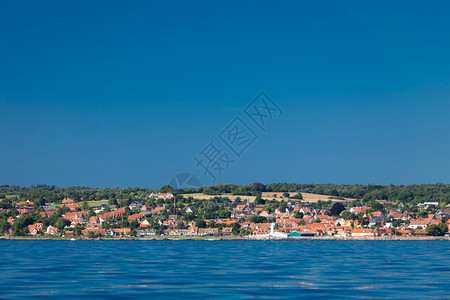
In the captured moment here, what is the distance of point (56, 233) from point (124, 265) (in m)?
77.9

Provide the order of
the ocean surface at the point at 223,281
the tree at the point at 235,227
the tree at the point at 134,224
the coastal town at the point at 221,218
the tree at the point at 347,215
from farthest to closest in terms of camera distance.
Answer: the tree at the point at 347,215 → the tree at the point at 134,224 → the tree at the point at 235,227 → the coastal town at the point at 221,218 → the ocean surface at the point at 223,281

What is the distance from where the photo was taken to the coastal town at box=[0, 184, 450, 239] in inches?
4456

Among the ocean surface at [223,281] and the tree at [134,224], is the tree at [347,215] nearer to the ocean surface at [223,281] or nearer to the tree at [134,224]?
the tree at [134,224]

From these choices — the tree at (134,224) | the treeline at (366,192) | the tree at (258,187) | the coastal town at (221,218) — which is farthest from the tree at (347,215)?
the tree at (258,187)

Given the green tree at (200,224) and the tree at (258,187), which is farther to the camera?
the tree at (258,187)

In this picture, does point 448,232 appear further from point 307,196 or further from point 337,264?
point 337,264

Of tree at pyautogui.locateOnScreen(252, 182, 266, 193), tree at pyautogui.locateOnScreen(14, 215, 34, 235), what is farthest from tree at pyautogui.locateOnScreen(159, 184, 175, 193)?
tree at pyautogui.locateOnScreen(14, 215, 34, 235)

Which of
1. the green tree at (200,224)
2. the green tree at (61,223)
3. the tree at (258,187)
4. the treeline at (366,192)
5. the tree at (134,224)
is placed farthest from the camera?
the tree at (258,187)

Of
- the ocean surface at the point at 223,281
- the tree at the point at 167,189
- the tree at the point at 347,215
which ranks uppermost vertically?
the tree at the point at 167,189

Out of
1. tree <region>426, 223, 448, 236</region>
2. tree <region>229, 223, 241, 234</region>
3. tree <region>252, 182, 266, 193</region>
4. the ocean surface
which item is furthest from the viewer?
tree <region>252, 182, 266, 193</region>

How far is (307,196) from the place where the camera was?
17500 centimetres

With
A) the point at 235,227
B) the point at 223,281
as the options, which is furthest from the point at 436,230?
the point at 223,281

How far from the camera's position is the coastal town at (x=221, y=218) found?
11319 centimetres

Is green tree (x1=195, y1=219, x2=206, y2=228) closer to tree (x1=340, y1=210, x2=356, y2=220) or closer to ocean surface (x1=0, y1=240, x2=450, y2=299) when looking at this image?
tree (x1=340, y1=210, x2=356, y2=220)
